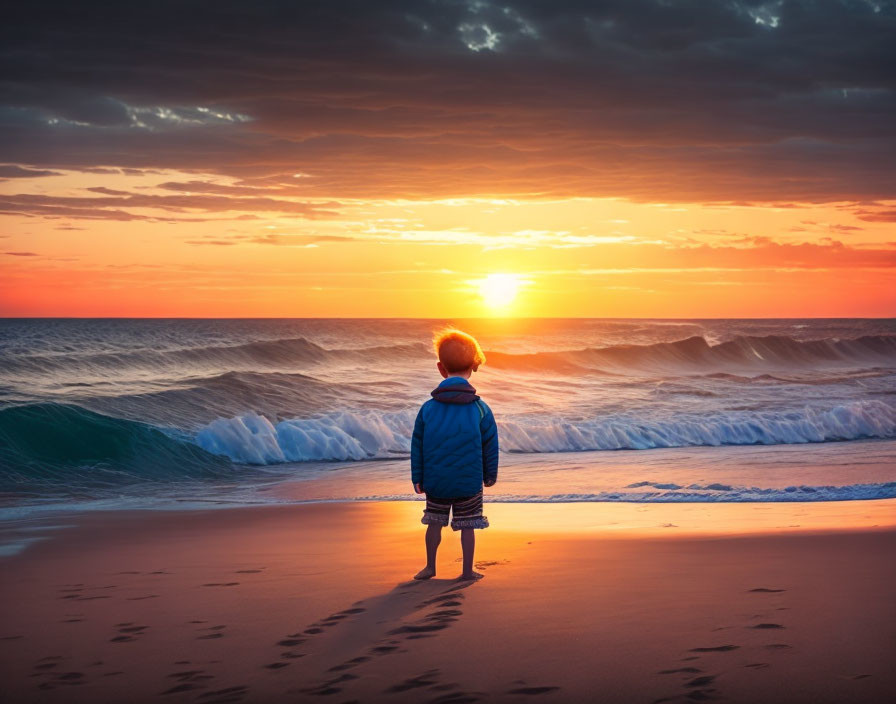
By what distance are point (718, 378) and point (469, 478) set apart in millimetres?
32407

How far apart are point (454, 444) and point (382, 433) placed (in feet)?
44.3

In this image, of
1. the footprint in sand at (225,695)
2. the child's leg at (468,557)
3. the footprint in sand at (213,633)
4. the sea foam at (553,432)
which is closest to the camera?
the footprint in sand at (225,695)

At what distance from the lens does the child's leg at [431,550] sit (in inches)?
235

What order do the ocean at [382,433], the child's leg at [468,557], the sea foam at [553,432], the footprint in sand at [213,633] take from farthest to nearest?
the sea foam at [553,432] < the ocean at [382,433] < the child's leg at [468,557] < the footprint in sand at [213,633]

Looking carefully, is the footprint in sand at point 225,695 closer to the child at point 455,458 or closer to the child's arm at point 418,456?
the child at point 455,458

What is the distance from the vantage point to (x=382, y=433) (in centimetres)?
1934

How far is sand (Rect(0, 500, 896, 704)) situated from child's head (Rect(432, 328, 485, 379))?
1.36 meters

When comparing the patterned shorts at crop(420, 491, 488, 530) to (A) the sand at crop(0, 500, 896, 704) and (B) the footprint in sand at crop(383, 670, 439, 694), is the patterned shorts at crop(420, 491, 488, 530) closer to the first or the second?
(A) the sand at crop(0, 500, 896, 704)

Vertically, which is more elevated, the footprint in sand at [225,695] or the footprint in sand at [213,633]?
the footprint in sand at [225,695]

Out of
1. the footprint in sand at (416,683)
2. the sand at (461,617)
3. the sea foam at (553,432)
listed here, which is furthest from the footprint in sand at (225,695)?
the sea foam at (553,432)

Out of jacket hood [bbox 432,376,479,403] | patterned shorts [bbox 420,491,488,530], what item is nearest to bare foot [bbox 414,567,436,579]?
patterned shorts [bbox 420,491,488,530]

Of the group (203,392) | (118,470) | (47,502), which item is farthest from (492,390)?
(47,502)

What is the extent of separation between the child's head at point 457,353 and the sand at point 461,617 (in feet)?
4.45

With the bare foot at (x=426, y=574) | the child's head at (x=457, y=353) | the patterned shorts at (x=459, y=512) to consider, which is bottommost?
the bare foot at (x=426, y=574)
